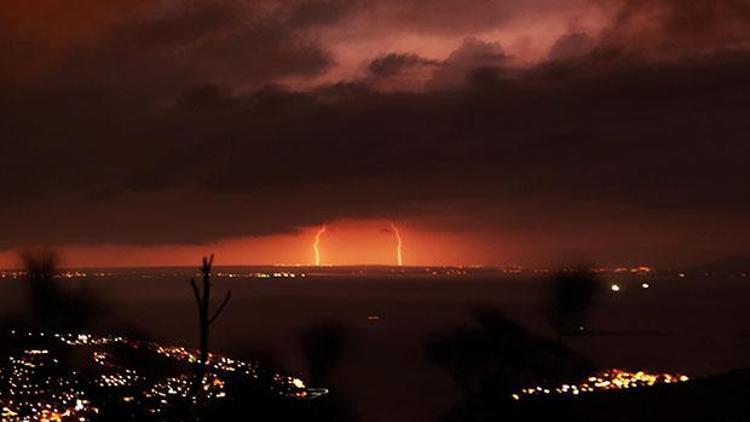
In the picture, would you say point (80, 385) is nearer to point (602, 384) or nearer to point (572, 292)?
point (602, 384)

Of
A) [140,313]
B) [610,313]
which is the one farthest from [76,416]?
[610,313]

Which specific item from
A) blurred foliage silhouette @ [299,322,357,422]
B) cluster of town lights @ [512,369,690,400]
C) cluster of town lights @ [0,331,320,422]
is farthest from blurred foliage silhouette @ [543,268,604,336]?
cluster of town lights @ [0,331,320,422]

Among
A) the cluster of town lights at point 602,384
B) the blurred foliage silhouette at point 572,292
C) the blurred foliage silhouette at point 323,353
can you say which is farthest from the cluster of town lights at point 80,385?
the blurred foliage silhouette at point 572,292

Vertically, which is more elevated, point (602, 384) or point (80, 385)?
point (80, 385)

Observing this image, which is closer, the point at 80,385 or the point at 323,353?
the point at 80,385

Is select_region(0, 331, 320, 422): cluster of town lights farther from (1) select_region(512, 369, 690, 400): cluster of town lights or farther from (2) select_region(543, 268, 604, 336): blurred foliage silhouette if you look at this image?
(2) select_region(543, 268, 604, 336): blurred foliage silhouette

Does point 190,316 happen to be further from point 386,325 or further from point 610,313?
point 610,313

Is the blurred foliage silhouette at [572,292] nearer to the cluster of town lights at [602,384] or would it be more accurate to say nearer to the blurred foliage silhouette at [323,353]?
the blurred foliage silhouette at [323,353]

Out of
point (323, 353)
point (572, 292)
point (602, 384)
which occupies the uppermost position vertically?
point (572, 292)

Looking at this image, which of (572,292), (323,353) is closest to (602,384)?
(323,353)

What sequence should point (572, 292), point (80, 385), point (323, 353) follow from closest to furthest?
point (80, 385)
point (323, 353)
point (572, 292)

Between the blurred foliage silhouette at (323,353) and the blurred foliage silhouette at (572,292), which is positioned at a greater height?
the blurred foliage silhouette at (572,292)
